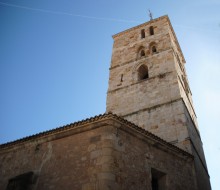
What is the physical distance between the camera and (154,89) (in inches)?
532

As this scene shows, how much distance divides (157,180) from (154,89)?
580 centimetres

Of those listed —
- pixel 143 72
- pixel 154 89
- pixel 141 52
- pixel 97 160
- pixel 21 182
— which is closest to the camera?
pixel 97 160

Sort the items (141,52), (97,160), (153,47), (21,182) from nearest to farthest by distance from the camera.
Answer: (97,160) < (21,182) < (153,47) < (141,52)

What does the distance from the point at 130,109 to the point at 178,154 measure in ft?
14.0

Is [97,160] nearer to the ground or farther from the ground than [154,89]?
nearer to the ground

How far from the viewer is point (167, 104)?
1245 cm

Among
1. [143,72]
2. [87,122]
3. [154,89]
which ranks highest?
[143,72]

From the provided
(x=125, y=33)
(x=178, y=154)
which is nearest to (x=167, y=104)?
(x=178, y=154)

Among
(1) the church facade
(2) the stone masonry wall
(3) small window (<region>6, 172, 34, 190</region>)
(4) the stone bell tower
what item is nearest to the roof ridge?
(1) the church facade

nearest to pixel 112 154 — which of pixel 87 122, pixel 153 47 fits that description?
pixel 87 122

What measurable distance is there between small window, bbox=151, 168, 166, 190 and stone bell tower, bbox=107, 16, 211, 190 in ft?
7.18

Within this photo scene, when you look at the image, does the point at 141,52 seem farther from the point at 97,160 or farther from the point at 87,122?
the point at 97,160

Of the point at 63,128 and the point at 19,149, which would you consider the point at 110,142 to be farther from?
the point at 19,149

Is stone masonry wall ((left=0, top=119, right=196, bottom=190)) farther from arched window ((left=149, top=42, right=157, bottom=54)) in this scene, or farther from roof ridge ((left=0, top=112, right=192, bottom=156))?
arched window ((left=149, top=42, right=157, bottom=54))
